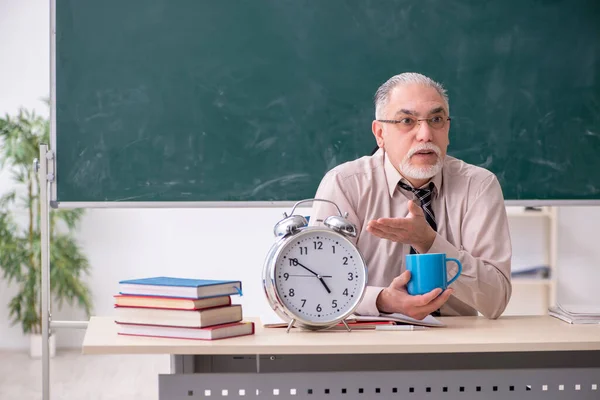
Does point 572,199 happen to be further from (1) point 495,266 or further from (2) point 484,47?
(1) point 495,266

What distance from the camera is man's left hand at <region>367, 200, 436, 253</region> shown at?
6.13 feet

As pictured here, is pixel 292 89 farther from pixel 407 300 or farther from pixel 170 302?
pixel 170 302

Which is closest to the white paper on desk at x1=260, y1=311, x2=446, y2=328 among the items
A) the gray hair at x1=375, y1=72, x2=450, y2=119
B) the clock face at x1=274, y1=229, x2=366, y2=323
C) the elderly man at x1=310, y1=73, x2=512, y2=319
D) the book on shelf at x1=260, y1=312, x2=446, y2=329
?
the book on shelf at x1=260, y1=312, x2=446, y2=329

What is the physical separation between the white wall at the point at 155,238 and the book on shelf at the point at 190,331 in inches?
153

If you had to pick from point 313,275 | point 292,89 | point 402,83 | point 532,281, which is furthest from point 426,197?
point 532,281

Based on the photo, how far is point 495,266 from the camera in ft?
7.18

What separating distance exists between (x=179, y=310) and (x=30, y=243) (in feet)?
13.2

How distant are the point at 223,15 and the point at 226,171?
656 millimetres

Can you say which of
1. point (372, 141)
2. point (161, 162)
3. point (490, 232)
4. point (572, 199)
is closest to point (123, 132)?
point (161, 162)

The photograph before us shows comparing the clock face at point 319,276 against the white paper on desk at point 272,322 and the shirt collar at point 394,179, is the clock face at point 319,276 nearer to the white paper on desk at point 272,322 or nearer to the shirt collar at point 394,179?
the white paper on desk at point 272,322

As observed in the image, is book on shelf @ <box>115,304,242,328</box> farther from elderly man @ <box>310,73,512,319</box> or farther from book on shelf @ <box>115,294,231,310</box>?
elderly man @ <box>310,73,512,319</box>

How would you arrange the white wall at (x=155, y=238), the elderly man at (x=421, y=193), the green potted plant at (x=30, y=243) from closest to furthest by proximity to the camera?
1. the elderly man at (x=421, y=193)
2. the green potted plant at (x=30, y=243)
3. the white wall at (x=155, y=238)

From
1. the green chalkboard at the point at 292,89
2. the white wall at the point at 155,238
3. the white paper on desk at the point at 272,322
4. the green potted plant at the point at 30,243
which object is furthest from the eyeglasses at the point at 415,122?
the green potted plant at the point at 30,243

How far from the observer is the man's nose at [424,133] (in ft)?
7.66
